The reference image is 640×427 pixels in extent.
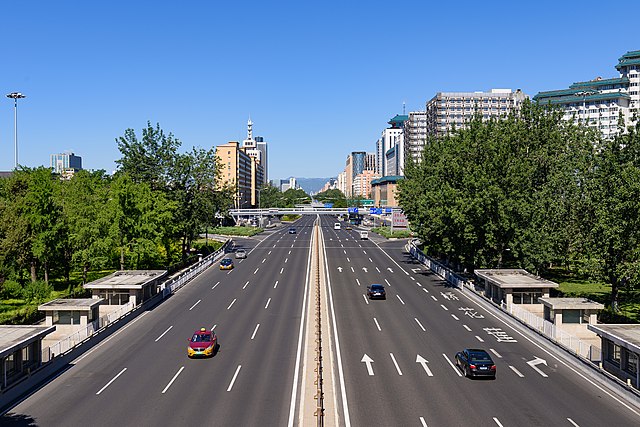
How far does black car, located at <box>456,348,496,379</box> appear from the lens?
98.1 feet

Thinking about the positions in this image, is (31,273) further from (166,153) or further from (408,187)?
(408,187)

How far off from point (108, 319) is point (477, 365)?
87.8ft

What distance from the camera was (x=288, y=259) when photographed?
8706 cm

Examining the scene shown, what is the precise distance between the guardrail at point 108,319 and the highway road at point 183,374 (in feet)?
3.57

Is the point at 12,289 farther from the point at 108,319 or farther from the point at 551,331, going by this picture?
the point at 551,331

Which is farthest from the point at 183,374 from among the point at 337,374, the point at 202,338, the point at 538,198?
the point at 538,198

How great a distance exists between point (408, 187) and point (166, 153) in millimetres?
36893

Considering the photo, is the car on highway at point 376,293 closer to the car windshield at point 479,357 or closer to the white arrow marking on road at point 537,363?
the white arrow marking on road at point 537,363

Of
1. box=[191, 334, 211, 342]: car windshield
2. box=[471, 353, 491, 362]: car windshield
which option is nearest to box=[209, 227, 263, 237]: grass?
box=[191, 334, 211, 342]: car windshield

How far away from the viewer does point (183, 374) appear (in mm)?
31172

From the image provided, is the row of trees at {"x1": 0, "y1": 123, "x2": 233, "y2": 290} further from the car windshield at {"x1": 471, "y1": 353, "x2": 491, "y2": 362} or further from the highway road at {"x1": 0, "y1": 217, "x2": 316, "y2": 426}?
the car windshield at {"x1": 471, "y1": 353, "x2": 491, "y2": 362}

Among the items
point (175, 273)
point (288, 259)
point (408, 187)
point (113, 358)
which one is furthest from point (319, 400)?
point (408, 187)

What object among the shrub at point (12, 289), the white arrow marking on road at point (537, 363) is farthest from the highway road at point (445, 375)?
the shrub at point (12, 289)

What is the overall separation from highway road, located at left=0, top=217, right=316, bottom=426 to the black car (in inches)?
365
